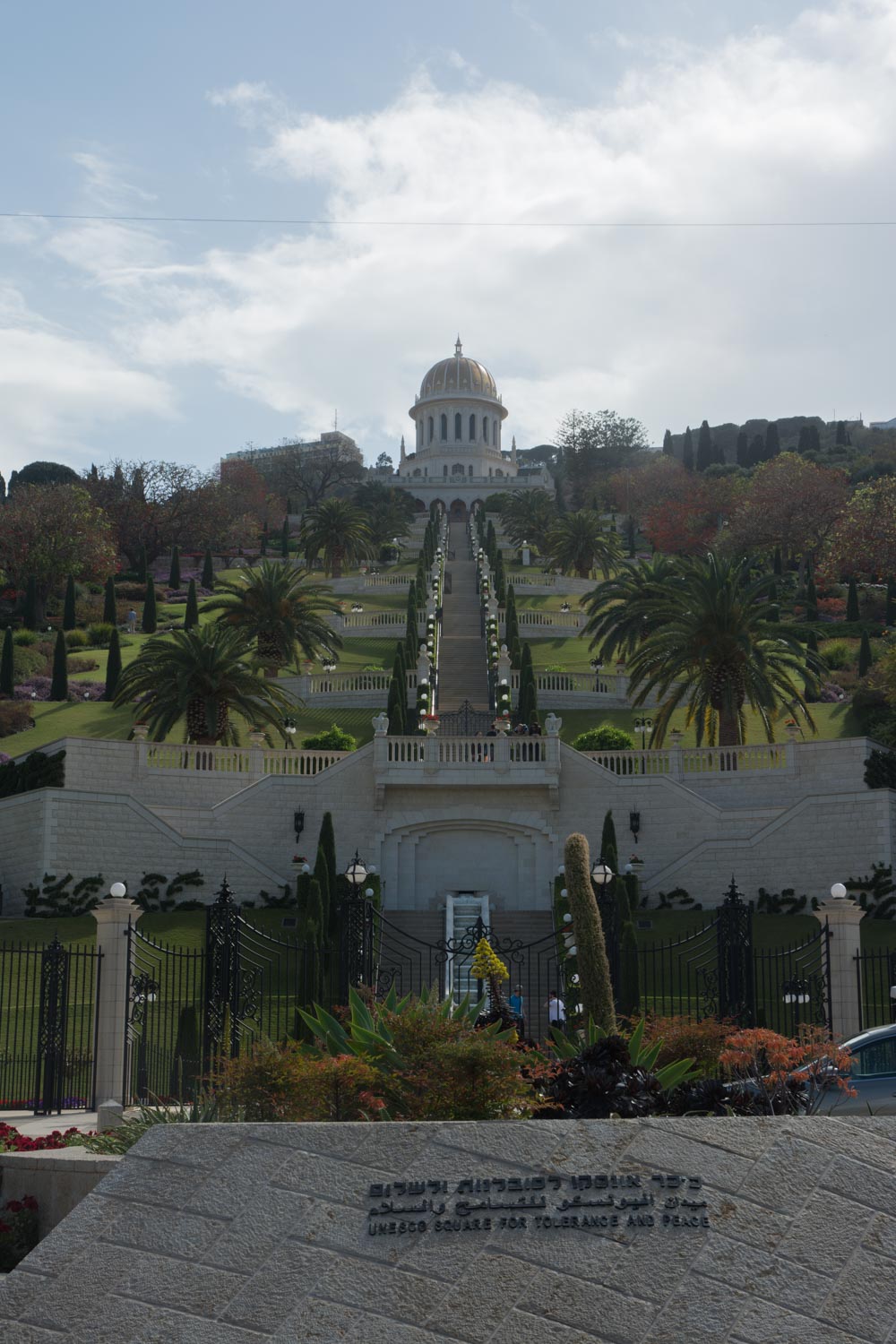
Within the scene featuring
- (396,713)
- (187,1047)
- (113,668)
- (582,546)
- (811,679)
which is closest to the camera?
(187,1047)

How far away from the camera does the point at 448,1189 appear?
34.9 ft

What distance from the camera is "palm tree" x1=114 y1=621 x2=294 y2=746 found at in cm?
3800

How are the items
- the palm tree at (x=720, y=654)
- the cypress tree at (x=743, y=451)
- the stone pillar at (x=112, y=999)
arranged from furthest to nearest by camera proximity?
the cypress tree at (x=743, y=451) → the palm tree at (x=720, y=654) → the stone pillar at (x=112, y=999)

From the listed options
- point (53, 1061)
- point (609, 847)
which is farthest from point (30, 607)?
point (53, 1061)

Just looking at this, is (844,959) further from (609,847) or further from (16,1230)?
(609,847)

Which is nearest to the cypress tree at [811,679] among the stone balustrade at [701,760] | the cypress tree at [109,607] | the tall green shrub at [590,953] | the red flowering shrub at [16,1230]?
the stone balustrade at [701,760]

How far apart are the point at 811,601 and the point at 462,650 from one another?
57.2 ft

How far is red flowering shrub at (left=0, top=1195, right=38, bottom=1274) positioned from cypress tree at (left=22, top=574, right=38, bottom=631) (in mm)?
53954

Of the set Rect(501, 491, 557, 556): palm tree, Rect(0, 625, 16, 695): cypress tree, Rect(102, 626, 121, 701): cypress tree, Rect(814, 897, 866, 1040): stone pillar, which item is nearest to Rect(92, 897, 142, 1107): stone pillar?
Rect(814, 897, 866, 1040): stone pillar

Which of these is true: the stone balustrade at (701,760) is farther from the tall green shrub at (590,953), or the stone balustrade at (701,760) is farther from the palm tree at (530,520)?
the palm tree at (530,520)

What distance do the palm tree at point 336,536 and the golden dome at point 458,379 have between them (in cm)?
6243

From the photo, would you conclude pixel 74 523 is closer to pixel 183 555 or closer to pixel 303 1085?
pixel 183 555

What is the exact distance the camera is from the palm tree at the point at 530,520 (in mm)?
96500

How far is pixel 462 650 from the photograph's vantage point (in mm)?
58938
